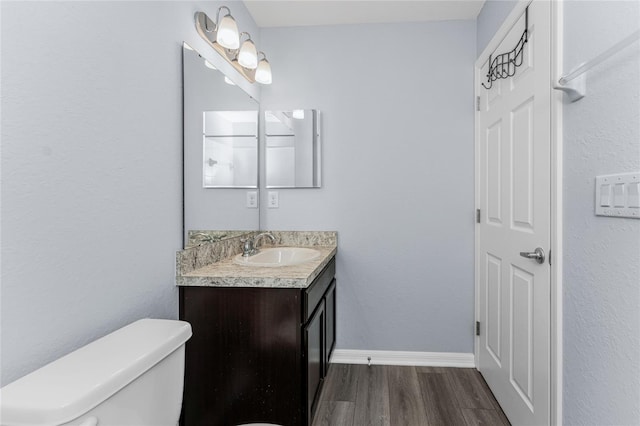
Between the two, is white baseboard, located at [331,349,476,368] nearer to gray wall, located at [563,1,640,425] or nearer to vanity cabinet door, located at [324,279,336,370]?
vanity cabinet door, located at [324,279,336,370]

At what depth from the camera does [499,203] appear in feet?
6.63

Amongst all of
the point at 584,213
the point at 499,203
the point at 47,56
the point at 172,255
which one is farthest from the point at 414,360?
the point at 47,56

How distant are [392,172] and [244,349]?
4.99 feet

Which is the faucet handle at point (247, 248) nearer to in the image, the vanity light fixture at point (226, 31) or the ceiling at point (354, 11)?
the vanity light fixture at point (226, 31)

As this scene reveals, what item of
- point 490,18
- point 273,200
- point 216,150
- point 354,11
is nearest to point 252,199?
point 273,200

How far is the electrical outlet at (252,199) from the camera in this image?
2381 mm

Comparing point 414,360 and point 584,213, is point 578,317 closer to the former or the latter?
point 584,213

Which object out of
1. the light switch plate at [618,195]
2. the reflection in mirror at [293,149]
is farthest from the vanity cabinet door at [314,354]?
the light switch plate at [618,195]

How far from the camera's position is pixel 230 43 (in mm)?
1804

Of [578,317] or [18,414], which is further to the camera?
[578,317]

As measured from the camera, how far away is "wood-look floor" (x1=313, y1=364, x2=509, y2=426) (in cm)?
188

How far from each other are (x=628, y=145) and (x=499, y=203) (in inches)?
40.6

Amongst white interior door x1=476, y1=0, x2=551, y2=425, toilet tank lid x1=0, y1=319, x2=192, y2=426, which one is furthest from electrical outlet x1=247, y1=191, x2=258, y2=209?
white interior door x1=476, y1=0, x2=551, y2=425

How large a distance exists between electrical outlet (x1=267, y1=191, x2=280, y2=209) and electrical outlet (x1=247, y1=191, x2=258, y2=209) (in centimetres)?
13
